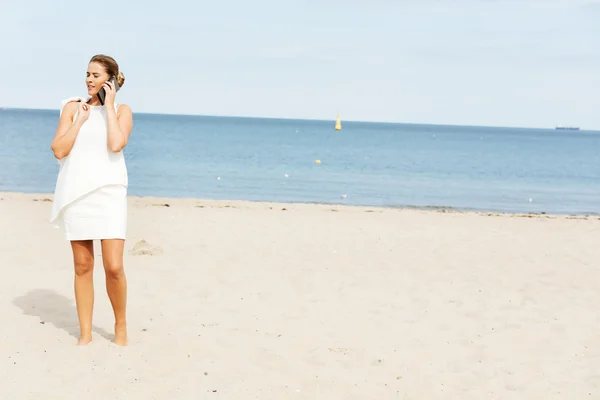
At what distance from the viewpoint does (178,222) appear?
1347 cm

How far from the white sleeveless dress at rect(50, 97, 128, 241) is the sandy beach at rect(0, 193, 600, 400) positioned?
981mm

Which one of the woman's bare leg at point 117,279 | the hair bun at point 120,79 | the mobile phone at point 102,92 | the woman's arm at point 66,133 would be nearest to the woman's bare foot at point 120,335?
the woman's bare leg at point 117,279

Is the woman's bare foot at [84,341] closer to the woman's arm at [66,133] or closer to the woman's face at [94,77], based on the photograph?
the woman's arm at [66,133]

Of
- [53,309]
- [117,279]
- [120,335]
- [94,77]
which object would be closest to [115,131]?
[94,77]

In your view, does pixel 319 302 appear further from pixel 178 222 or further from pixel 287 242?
pixel 178 222

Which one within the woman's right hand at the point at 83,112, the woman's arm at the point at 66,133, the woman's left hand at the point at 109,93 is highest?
the woman's left hand at the point at 109,93

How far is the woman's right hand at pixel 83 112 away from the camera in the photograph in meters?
5.21

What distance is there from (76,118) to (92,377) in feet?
5.97

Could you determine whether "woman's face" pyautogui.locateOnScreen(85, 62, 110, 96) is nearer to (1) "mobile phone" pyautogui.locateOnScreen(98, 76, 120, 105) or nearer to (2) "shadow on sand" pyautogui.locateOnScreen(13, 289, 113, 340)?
(1) "mobile phone" pyautogui.locateOnScreen(98, 76, 120, 105)

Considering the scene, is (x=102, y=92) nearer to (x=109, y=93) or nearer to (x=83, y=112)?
(x=109, y=93)

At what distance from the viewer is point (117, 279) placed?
5492mm

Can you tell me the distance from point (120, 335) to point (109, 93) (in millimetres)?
1897

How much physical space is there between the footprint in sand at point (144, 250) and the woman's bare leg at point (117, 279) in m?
4.22

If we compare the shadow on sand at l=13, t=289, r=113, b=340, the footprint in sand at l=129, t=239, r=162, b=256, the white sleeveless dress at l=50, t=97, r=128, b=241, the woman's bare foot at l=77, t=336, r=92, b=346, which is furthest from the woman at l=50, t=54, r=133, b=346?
the footprint in sand at l=129, t=239, r=162, b=256
